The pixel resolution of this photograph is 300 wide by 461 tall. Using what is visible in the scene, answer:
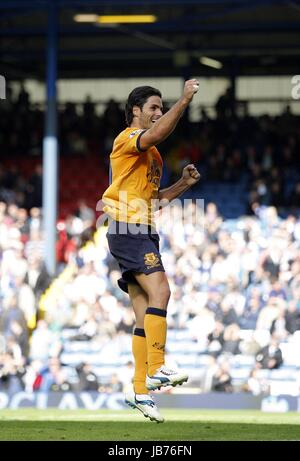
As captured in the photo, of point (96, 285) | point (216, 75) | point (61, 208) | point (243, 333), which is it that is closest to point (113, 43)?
point (216, 75)

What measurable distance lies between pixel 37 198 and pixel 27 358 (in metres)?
7.43

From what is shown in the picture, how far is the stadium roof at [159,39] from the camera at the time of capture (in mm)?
28500

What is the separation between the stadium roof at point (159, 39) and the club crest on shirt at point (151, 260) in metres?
15.3

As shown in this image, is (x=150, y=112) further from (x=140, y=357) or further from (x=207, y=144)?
(x=207, y=144)

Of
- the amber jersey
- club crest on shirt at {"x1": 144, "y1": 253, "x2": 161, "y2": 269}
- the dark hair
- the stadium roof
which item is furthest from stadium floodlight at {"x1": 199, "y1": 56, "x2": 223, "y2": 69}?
club crest on shirt at {"x1": 144, "y1": 253, "x2": 161, "y2": 269}

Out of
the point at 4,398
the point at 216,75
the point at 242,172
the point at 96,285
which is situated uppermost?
the point at 216,75

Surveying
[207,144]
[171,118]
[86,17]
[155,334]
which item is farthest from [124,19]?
[171,118]

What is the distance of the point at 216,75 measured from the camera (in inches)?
1513

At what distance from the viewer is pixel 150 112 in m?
10.4

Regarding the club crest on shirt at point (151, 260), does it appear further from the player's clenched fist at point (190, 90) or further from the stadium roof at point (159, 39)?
the stadium roof at point (159, 39)

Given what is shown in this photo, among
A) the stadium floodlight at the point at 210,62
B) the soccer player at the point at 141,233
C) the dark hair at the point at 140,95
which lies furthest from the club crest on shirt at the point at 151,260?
the stadium floodlight at the point at 210,62

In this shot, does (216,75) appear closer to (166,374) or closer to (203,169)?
(203,169)

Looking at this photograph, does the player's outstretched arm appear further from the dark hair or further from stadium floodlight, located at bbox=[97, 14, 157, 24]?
stadium floodlight, located at bbox=[97, 14, 157, 24]

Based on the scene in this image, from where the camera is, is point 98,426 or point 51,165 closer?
point 98,426
